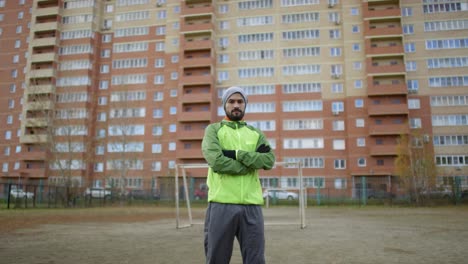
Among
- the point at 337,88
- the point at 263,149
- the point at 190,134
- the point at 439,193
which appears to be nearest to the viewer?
the point at 263,149

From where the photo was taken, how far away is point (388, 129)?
153 ft

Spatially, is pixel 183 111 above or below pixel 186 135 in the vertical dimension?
above

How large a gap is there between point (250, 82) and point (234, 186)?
49452 millimetres

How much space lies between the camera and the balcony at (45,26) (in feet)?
190

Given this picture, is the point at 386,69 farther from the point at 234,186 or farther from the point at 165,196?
the point at 234,186

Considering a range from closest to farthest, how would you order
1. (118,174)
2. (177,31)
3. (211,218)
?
1. (211,218)
2. (118,174)
3. (177,31)

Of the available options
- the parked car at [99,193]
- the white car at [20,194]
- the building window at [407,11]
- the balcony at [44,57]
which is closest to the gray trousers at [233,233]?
the white car at [20,194]

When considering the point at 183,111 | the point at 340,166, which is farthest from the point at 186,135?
the point at 340,166

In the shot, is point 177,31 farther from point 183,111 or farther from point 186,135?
point 186,135

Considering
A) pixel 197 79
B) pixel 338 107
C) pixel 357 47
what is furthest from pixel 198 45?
pixel 357 47

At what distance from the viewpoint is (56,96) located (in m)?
57.8

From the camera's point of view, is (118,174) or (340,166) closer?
(340,166)

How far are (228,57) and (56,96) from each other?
27.7 meters

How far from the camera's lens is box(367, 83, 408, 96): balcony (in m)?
46.9
